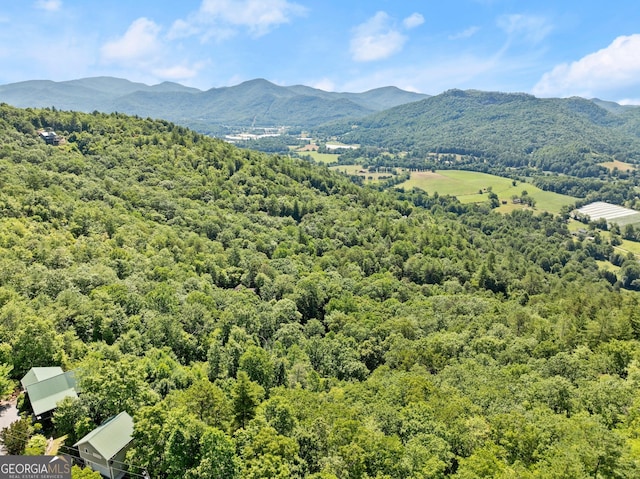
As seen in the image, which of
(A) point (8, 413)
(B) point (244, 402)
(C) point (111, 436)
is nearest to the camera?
(C) point (111, 436)

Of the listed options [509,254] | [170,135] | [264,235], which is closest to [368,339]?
[264,235]

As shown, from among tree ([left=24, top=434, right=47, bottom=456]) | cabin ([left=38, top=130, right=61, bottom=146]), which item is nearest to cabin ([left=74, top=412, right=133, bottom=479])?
tree ([left=24, top=434, right=47, bottom=456])

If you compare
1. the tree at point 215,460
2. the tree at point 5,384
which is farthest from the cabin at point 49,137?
the tree at point 215,460

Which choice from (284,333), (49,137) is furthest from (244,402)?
(49,137)

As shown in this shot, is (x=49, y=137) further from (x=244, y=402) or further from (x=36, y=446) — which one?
(x=244, y=402)

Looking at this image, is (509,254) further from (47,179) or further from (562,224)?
(47,179)

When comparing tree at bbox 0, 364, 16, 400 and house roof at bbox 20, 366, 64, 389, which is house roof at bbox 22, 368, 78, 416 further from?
tree at bbox 0, 364, 16, 400
